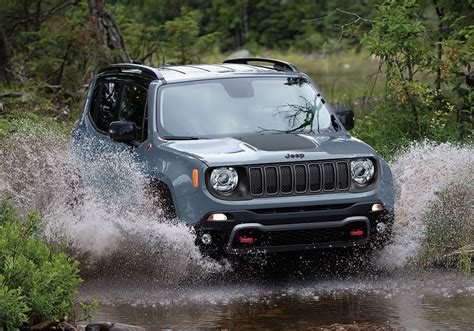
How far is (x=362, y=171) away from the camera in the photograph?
32.7ft

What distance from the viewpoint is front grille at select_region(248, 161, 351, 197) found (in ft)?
31.6

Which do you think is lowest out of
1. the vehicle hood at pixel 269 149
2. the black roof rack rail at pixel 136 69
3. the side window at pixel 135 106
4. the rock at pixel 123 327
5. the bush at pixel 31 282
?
the rock at pixel 123 327

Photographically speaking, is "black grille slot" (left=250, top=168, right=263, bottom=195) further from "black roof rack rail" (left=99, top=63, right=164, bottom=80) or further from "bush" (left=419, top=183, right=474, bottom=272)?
"black roof rack rail" (left=99, top=63, right=164, bottom=80)

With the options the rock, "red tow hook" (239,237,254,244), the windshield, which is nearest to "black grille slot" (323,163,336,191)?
"red tow hook" (239,237,254,244)

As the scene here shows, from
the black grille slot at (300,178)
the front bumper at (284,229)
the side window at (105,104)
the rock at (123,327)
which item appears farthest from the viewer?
the side window at (105,104)

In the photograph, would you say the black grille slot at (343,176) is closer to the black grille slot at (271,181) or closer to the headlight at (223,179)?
the black grille slot at (271,181)

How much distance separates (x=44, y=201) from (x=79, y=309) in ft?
10.2

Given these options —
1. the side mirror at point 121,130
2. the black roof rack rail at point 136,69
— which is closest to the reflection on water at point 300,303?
the side mirror at point 121,130

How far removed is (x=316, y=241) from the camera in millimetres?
9695

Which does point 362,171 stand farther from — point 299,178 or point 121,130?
point 121,130

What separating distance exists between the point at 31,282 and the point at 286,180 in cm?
289

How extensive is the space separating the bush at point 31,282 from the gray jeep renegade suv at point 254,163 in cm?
214

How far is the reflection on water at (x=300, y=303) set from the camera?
8359mm

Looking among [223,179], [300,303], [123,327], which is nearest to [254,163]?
[223,179]
